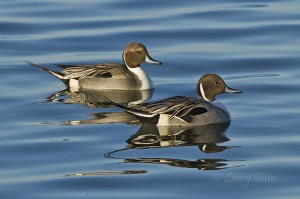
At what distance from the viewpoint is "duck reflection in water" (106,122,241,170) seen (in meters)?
11.9

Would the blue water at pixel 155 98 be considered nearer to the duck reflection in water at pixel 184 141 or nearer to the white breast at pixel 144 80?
the duck reflection in water at pixel 184 141

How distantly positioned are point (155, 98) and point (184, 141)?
2739 mm

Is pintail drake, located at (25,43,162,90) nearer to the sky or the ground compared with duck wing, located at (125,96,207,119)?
nearer to the sky

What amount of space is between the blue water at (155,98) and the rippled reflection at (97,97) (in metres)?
0.07

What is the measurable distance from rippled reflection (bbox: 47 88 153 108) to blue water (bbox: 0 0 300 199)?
7 centimetres

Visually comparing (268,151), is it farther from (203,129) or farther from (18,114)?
(18,114)

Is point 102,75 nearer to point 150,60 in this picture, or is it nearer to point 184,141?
point 150,60

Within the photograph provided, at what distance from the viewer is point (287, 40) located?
19.0 metres

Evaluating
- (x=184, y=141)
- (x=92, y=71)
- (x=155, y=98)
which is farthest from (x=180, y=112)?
(x=92, y=71)

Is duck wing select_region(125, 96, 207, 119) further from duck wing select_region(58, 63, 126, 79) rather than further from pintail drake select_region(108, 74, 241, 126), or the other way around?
duck wing select_region(58, 63, 126, 79)

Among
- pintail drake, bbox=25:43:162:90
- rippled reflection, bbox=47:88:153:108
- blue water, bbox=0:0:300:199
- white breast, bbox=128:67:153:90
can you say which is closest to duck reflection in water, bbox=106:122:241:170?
blue water, bbox=0:0:300:199

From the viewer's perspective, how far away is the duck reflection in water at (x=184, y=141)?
11883 millimetres

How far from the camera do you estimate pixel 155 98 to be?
1574cm

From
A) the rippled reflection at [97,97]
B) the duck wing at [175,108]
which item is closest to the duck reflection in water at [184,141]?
the duck wing at [175,108]
